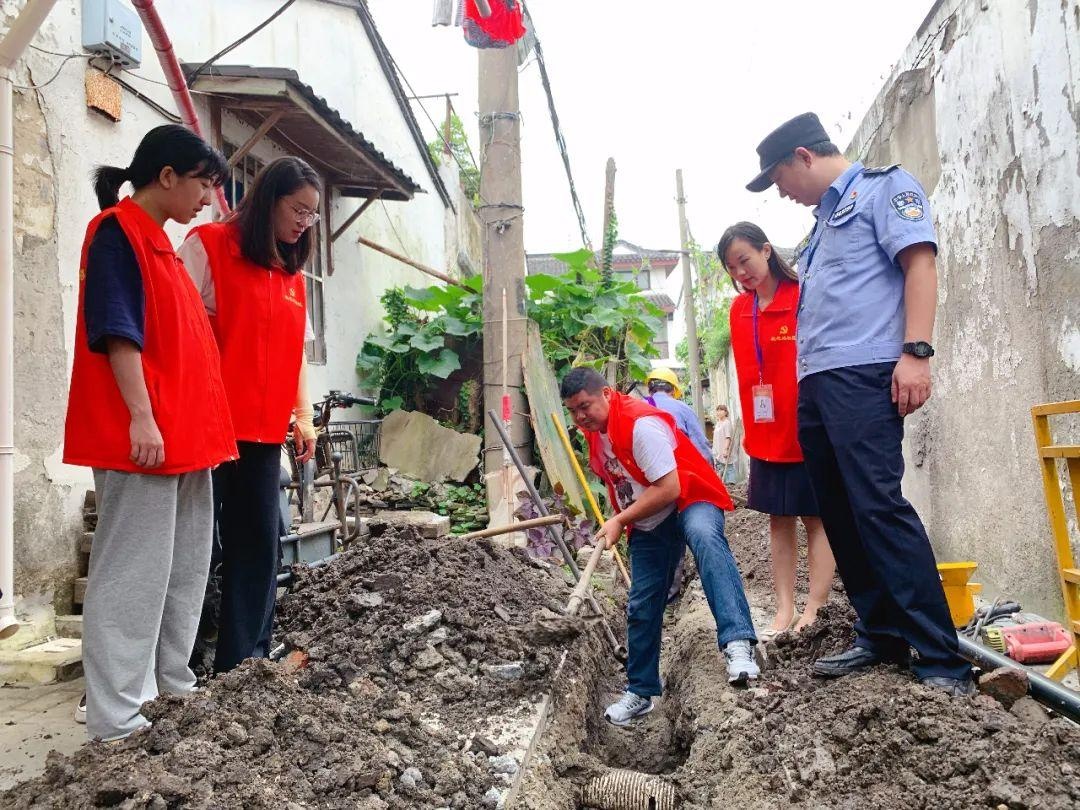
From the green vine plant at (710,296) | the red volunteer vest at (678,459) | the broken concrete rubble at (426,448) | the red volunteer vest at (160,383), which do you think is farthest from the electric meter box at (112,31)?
the green vine plant at (710,296)

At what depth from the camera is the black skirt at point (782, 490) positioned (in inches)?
131

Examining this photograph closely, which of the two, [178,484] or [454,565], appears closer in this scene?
[178,484]

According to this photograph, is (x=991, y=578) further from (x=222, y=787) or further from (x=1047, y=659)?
(x=222, y=787)

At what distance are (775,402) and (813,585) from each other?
84 cm

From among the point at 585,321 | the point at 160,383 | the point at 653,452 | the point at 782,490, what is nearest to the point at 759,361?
the point at 782,490

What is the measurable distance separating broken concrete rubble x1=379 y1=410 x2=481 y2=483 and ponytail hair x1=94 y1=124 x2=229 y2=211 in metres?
5.03

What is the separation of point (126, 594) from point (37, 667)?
140 centimetres

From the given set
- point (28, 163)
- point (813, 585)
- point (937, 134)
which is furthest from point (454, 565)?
point (937, 134)

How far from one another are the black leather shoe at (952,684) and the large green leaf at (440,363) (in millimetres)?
6133

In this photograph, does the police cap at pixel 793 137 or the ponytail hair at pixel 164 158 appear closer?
the ponytail hair at pixel 164 158

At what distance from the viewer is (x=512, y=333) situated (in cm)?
707

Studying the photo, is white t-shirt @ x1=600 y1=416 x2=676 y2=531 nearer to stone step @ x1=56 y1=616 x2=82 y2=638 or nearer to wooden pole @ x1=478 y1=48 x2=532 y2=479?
stone step @ x1=56 y1=616 x2=82 y2=638

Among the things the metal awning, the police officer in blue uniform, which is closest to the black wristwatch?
the police officer in blue uniform

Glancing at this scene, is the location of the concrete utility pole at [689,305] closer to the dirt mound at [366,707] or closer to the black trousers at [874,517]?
the dirt mound at [366,707]
